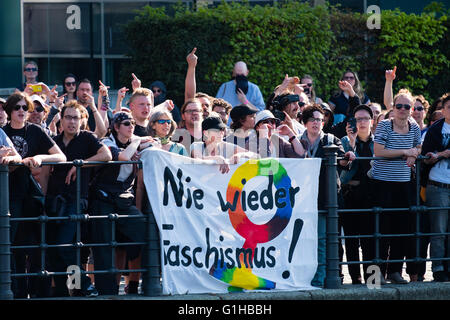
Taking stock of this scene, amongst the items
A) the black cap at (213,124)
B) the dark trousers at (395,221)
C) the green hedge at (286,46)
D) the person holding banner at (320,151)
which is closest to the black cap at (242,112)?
the black cap at (213,124)

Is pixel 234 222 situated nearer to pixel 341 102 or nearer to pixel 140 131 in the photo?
pixel 140 131

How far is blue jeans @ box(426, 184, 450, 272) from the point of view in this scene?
396 inches

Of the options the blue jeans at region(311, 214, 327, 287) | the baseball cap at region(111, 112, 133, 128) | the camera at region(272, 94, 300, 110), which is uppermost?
the camera at region(272, 94, 300, 110)

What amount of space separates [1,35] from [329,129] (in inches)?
337

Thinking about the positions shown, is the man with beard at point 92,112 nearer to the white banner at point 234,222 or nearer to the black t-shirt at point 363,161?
the white banner at point 234,222

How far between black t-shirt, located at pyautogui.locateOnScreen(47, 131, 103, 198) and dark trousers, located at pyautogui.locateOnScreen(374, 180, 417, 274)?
2805 millimetres

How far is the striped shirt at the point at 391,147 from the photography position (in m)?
9.93

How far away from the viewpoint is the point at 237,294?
30.2 feet

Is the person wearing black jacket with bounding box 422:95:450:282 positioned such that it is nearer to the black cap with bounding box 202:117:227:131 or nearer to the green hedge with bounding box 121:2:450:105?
the black cap with bounding box 202:117:227:131

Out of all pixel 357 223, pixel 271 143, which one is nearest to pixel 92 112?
pixel 271 143

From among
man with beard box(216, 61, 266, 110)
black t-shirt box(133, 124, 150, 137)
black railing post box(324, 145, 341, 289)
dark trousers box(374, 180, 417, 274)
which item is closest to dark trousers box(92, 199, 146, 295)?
black t-shirt box(133, 124, 150, 137)

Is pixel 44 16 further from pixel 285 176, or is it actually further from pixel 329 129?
pixel 285 176

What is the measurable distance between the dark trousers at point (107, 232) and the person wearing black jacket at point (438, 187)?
9.63ft
